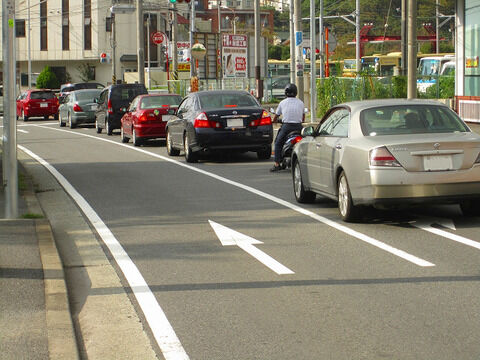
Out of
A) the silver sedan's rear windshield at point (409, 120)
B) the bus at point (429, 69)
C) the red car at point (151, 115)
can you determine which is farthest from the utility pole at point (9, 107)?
the bus at point (429, 69)

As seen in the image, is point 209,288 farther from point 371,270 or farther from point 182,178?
point 182,178

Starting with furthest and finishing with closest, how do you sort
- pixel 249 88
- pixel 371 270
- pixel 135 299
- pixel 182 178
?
pixel 249 88, pixel 182 178, pixel 371 270, pixel 135 299

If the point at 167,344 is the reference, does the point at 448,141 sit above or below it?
above

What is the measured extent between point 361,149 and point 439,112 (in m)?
1.34

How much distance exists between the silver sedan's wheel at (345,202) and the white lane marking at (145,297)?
9.22 feet

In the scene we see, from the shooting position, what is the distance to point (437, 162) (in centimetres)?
1071

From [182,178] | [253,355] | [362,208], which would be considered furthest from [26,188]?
[253,355]

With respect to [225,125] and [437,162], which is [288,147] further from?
[437,162]

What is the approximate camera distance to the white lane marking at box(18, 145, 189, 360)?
622 centimetres

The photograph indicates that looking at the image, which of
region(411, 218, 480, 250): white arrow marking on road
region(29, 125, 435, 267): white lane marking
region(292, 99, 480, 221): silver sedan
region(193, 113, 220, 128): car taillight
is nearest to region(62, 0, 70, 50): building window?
region(193, 113, 220, 128): car taillight

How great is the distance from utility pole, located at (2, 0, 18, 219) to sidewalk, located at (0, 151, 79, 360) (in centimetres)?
32

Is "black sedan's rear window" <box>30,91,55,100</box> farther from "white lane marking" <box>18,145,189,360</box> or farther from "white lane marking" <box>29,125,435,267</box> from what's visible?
"white lane marking" <box>18,145,189,360</box>

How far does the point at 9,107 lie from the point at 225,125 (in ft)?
29.5

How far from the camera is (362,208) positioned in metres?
11.2
